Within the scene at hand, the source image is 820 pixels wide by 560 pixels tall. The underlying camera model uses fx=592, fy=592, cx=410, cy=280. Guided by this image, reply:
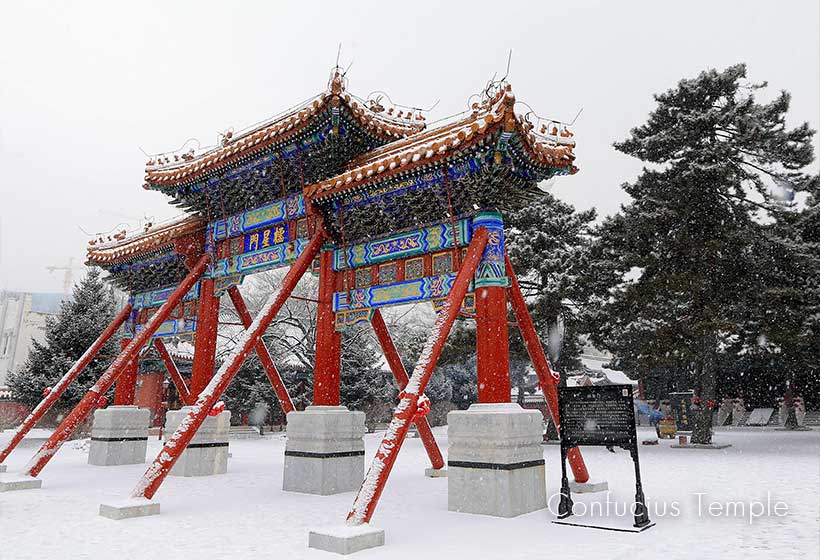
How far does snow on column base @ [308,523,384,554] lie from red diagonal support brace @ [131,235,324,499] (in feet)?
9.81

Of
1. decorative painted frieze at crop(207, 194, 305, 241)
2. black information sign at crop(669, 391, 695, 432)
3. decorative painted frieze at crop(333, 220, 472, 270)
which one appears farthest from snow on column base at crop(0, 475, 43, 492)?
black information sign at crop(669, 391, 695, 432)

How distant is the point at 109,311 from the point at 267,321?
67.4 ft

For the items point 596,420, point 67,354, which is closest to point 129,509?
point 596,420

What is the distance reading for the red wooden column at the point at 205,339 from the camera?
38.4ft

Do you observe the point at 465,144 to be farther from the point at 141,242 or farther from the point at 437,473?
the point at 141,242

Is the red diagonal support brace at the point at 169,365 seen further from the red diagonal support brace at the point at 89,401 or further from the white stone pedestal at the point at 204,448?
the red diagonal support brace at the point at 89,401

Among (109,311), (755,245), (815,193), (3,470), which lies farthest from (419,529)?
(109,311)

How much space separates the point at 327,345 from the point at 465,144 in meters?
4.23

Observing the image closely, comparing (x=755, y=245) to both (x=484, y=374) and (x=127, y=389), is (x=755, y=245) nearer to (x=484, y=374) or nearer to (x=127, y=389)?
(x=484, y=374)

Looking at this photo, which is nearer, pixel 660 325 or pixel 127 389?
pixel 127 389

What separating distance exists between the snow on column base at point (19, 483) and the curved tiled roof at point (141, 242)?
526 centimetres

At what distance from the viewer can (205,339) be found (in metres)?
12.1

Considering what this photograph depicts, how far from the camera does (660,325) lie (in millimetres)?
19906

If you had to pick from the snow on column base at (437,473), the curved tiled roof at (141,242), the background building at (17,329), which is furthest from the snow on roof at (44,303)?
the snow on column base at (437,473)
